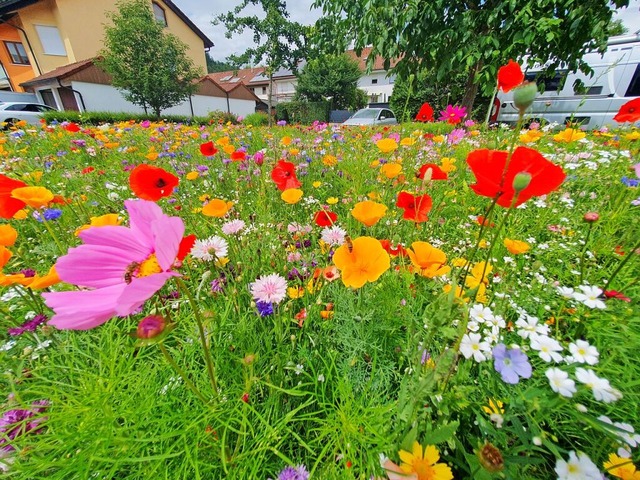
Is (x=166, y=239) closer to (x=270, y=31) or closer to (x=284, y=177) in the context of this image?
(x=284, y=177)

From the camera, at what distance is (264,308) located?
72cm

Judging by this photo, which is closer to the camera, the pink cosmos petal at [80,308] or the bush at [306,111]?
the pink cosmos petal at [80,308]

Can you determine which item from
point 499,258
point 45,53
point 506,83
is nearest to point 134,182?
point 506,83

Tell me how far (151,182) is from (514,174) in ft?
3.21

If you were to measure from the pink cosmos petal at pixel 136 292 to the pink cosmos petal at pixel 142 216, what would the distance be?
94 mm

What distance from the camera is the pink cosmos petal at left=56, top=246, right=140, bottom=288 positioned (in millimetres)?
367

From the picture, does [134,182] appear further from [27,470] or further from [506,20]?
[506,20]

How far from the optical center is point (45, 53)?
1454cm

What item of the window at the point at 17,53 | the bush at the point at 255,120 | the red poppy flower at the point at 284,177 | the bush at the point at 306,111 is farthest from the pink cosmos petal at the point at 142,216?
the window at the point at 17,53

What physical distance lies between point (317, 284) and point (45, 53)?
21.8m

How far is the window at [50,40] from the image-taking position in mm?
14250

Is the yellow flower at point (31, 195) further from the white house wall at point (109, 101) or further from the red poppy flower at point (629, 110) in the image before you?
the white house wall at point (109, 101)

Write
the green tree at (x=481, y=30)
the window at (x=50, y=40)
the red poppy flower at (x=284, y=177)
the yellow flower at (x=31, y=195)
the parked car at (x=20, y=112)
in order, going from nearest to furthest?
the yellow flower at (x=31, y=195) → the red poppy flower at (x=284, y=177) → the green tree at (x=481, y=30) → the parked car at (x=20, y=112) → the window at (x=50, y=40)

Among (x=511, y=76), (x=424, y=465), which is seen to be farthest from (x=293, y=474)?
(x=511, y=76)
